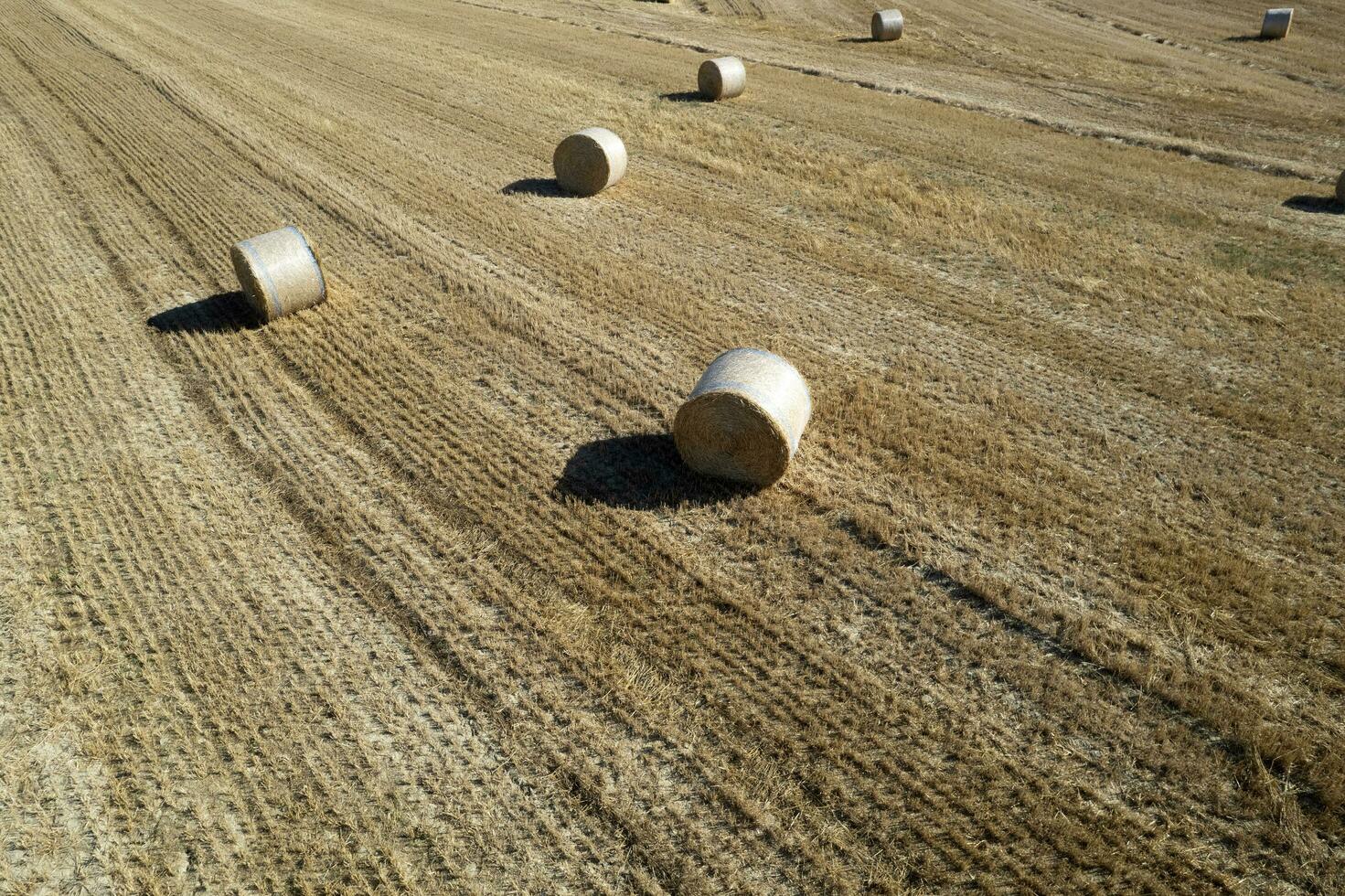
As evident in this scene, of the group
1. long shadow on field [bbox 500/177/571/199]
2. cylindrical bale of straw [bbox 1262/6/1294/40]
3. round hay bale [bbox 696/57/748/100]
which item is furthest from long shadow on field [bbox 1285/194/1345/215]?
cylindrical bale of straw [bbox 1262/6/1294/40]

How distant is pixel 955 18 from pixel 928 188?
20932mm

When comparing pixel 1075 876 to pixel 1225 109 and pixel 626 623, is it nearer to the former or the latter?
pixel 626 623

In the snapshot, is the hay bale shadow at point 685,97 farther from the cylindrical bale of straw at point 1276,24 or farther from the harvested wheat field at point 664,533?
the cylindrical bale of straw at point 1276,24

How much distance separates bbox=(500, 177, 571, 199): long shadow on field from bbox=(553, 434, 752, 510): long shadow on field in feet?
27.3

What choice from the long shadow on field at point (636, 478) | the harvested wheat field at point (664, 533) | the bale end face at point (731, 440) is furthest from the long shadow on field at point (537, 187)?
the bale end face at point (731, 440)

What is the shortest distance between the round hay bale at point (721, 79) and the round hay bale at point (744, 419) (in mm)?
15384

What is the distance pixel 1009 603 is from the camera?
7.19 metres

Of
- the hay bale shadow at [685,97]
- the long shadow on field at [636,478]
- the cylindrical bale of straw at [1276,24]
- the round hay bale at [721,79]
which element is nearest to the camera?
the long shadow on field at [636,478]

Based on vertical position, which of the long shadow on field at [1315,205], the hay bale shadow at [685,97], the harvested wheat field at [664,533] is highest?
the hay bale shadow at [685,97]

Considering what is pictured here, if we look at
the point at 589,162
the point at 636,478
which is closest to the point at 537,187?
the point at 589,162

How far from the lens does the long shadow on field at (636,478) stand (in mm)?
8477

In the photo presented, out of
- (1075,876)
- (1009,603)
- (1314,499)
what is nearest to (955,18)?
(1314,499)

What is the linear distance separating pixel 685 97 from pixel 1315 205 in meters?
14.2

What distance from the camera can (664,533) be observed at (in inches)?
317
